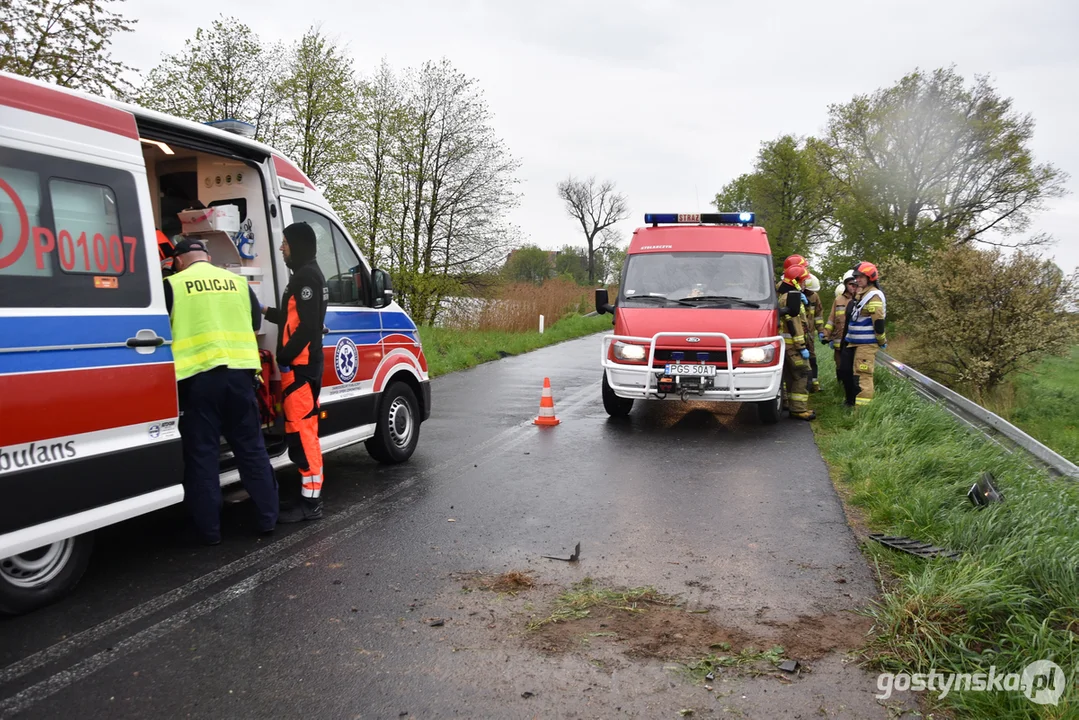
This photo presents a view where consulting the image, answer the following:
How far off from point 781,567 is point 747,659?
1249 mm

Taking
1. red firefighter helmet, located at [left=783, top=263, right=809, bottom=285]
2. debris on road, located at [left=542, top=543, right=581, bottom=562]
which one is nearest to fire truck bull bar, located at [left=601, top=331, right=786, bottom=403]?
red firefighter helmet, located at [left=783, top=263, right=809, bottom=285]

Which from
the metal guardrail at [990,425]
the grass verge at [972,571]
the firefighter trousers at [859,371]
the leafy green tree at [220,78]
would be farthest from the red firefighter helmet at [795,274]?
the leafy green tree at [220,78]

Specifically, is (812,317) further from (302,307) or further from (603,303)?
(302,307)

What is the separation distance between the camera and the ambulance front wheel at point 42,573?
370cm

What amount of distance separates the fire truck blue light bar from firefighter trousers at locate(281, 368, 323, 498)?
242 inches

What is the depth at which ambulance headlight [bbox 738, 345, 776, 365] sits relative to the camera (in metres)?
8.52

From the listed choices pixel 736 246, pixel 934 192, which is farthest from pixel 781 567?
pixel 934 192

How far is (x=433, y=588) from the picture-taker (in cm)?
417

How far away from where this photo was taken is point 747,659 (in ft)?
11.0

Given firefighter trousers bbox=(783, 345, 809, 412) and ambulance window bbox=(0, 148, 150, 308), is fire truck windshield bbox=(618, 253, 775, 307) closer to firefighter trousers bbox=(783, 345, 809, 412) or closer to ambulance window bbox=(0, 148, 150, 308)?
firefighter trousers bbox=(783, 345, 809, 412)

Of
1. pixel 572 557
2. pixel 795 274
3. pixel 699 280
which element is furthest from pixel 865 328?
pixel 572 557

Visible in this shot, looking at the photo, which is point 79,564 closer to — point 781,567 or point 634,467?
point 781,567

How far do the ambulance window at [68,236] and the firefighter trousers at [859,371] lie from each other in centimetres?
797

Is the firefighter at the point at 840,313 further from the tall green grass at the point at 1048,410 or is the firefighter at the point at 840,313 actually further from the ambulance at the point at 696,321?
the tall green grass at the point at 1048,410
